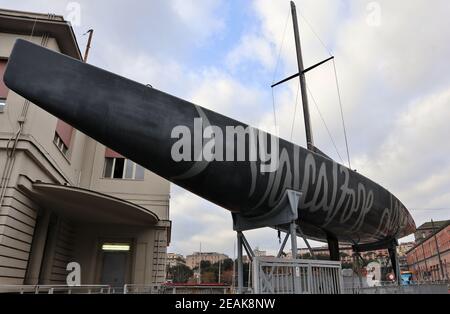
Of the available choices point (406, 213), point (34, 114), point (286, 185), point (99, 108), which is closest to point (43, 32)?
point (34, 114)

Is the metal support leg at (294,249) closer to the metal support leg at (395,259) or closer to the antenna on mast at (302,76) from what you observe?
the antenna on mast at (302,76)

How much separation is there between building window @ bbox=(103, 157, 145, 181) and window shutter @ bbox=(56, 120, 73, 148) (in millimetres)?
3070

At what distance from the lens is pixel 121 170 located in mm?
20484

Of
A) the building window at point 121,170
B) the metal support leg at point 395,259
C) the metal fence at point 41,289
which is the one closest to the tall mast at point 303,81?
the metal support leg at point 395,259

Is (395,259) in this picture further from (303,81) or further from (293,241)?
(293,241)

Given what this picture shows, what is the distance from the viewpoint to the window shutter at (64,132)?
16.1m

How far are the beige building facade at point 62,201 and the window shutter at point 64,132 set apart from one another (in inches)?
2.0

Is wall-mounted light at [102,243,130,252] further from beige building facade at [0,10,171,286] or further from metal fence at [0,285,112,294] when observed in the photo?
metal fence at [0,285,112,294]

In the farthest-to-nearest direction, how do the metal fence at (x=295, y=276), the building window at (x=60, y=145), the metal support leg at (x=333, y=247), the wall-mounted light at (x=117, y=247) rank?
the wall-mounted light at (x=117, y=247) → the building window at (x=60, y=145) → the metal support leg at (x=333, y=247) → the metal fence at (x=295, y=276)

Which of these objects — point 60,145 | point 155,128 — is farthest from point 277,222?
point 60,145

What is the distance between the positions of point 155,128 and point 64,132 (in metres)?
13.9

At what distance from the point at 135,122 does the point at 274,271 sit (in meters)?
3.37

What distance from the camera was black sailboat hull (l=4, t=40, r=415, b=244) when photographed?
473 cm

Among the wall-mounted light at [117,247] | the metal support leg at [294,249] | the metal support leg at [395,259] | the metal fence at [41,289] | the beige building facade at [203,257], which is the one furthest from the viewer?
the beige building facade at [203,257]
